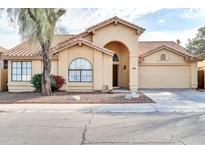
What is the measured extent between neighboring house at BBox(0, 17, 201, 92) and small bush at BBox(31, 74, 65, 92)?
0.71m

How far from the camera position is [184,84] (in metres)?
27.0

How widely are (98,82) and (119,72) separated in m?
5.95

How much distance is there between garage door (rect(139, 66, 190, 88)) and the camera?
26.9 metres

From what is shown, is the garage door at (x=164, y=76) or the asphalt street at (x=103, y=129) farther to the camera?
the garage door at (x=164, y=76)

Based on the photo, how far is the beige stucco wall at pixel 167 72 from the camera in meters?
26.7

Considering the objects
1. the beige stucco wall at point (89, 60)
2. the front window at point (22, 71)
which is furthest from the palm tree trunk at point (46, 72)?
the front window at point (22, 71)

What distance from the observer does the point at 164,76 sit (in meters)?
27.0

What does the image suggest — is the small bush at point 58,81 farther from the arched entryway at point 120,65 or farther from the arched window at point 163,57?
the arched window at point 163,57

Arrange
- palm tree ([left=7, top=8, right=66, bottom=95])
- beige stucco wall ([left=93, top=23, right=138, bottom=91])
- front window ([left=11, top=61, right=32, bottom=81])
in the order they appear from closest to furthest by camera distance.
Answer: palm tree ([left=7, top=8, right=66, bottom=95])
front window ([left=11, top=61, right=32, bottom=81])
beige stucco wall ([left=93, top=23, right=138, bottom=91])

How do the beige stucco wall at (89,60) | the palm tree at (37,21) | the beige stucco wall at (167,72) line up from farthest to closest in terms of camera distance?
the beige stucco wall at (167,72)
the beige stucco wall at (89,60)
the palm tree at (37,21)

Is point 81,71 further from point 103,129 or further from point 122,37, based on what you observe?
point 103,129

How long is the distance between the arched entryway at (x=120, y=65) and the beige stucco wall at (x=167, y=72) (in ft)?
4.67

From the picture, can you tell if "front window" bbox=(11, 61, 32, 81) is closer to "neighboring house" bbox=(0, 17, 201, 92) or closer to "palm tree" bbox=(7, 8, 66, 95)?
"neighboring house" bbox=(0, 17, 201, 92)

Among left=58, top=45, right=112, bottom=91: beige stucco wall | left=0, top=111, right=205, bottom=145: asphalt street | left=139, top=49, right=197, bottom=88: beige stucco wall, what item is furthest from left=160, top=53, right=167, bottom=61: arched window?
left=0, top=111, right=205, bottom=145: asphalt street
